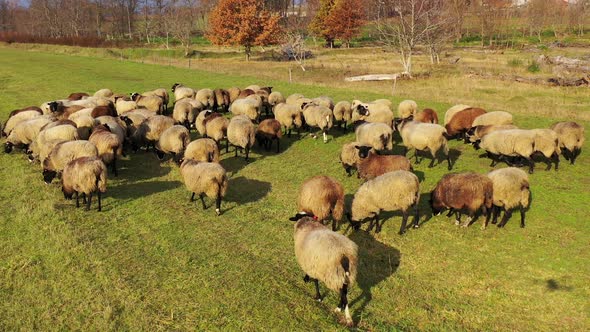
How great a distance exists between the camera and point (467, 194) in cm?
905

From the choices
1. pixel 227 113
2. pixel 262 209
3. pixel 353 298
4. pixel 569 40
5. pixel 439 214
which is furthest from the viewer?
pixel 569 40

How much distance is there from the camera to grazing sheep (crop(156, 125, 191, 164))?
13883 millimetres

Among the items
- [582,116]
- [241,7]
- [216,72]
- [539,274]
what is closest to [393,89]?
[582,116]

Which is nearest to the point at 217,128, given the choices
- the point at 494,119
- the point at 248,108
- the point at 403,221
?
the point at 248,108

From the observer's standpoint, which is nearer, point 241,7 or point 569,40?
point 241,7

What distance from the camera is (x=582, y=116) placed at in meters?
19.3

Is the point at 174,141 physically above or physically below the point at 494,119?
below

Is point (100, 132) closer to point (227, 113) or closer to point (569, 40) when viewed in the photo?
point (227, 113)

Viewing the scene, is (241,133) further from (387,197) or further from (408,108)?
(408,108)

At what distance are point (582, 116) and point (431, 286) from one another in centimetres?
1728

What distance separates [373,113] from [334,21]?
51894mm

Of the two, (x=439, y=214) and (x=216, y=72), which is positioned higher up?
(x=216, y=72)

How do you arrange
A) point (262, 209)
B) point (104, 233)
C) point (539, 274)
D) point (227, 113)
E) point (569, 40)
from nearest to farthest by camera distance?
point (539, 274) → point (104, 233) → point (262, 209) → point (227, 113) → point (569, 40)

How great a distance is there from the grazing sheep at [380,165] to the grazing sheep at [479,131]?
468cm
